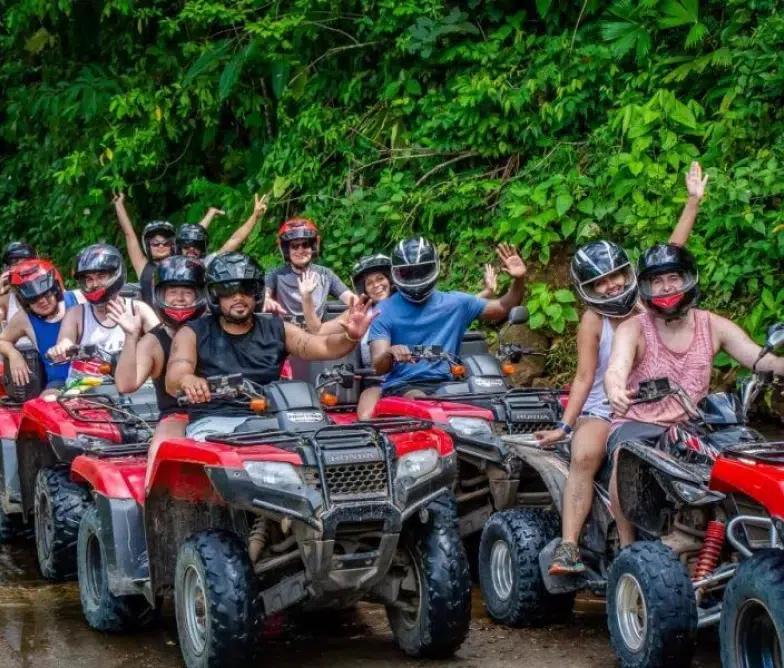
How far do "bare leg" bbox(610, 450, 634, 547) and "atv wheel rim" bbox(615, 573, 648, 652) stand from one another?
14.3 inches

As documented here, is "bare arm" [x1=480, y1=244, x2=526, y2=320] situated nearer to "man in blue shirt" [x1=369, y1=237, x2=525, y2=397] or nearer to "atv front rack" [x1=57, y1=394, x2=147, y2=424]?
"man in blue shirt" [x1=369, y1=237, x2=525, y2=397]

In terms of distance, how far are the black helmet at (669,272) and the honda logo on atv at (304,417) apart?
163 centimetres

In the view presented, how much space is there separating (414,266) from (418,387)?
2.56ft

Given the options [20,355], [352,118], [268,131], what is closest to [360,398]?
[20,355]

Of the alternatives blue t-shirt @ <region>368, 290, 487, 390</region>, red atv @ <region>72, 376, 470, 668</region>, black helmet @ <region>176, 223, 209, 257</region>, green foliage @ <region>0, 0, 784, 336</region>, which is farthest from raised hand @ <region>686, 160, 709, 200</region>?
black helmet @ <region>176, 223, 209, 257</region>

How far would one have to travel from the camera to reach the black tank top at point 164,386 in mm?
7674

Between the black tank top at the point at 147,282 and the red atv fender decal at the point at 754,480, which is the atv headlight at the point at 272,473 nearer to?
the red atv fender decal at the point at 754,480

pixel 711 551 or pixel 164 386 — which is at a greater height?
pixel 164 386

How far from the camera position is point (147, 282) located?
12.3 m

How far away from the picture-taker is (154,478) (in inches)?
279

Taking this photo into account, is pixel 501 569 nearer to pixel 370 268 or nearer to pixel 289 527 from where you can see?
pixel 289 527

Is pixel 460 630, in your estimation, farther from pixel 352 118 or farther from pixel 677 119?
pixel 352 118

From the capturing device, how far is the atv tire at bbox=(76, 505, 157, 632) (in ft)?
25.2

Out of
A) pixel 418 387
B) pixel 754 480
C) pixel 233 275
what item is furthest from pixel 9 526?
pixel 754 480
